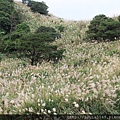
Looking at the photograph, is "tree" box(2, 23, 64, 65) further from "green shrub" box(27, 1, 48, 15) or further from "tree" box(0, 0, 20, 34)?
"green shrub" box(27, 1, 48, 15)

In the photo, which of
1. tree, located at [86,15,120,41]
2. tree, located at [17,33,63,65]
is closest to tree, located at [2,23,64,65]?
tree, located at [17,33,63,65]

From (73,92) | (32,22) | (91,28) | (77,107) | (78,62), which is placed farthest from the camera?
(32,22)

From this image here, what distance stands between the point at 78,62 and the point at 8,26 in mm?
14651

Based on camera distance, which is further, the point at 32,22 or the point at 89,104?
the point at 32,22

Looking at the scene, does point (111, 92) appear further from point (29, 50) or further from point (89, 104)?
point (29, 50)

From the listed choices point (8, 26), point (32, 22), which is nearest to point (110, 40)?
point (8, 26)

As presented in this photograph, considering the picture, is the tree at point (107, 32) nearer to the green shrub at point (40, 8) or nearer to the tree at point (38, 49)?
the tree at point (38, 49)

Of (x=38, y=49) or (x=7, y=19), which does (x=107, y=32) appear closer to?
(x=38, y=49)

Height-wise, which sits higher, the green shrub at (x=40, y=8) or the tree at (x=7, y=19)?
the green shrub at (x=40, y=8)

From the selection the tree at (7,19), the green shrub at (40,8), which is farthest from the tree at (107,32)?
the green shrub at (40,8)

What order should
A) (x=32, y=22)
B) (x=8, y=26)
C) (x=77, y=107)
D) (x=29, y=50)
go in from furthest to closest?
(x=32, y=22)
(x=8, y=26)
(x=29, y=50)
(x=77, y=107)


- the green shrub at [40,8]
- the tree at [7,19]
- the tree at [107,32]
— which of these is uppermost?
the green shrub at [40,8]

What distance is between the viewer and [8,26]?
2472 centimetres

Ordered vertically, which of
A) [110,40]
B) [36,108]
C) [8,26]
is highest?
[8,26]
